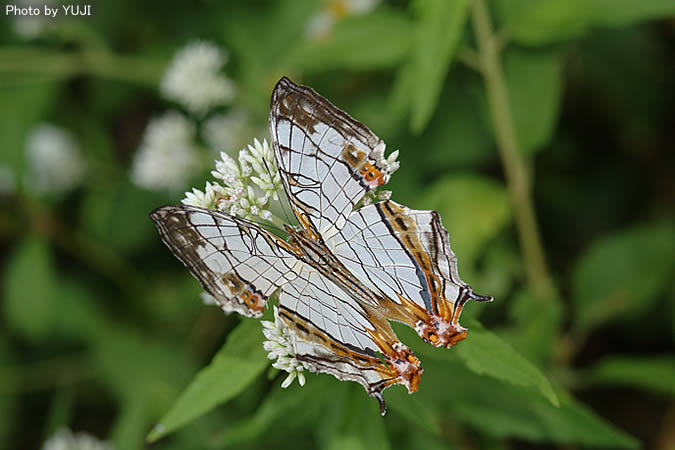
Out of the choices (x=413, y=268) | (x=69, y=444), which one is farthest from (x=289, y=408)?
(x=69, y=444)

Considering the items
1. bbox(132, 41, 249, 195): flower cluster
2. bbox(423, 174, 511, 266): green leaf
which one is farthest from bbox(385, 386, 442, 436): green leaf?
bbox(132, 41, 249, 195): flower cluster

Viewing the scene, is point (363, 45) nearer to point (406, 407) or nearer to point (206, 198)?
point (206, 198)

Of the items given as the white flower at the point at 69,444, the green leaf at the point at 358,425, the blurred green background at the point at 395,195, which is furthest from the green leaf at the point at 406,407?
the white flower at the point at 69,444

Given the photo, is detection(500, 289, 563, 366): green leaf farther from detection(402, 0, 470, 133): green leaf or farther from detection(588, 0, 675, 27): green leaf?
detection(588, 0, 675, 27): green leaf

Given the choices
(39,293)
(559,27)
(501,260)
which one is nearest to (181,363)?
(39,293)

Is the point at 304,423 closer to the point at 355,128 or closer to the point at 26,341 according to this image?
the point at 355,128
